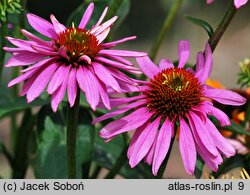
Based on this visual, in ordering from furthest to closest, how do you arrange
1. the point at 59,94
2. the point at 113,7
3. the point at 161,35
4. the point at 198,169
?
the point at 161,35 → the point at 113,7 → the point at 198,169 → the point at 59,94

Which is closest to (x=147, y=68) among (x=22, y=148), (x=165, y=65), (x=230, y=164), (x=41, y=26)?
(x=165, y=65)

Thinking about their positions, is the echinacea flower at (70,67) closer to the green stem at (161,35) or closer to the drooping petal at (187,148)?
the drooping petal at (187,148)

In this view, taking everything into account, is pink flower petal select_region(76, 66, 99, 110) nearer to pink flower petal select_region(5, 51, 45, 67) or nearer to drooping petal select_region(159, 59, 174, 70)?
pink flower petal select_region(5, 51, 45, 67)

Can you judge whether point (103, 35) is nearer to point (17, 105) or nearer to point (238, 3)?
point (238, 3)

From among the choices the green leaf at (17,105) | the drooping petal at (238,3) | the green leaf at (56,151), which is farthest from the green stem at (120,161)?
the drooping petal at (238,3)

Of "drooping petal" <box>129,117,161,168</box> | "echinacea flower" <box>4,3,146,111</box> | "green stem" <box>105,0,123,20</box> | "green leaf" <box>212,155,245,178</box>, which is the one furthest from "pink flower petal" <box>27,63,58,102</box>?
"green leaf" <box>212,155,245,178</box>
